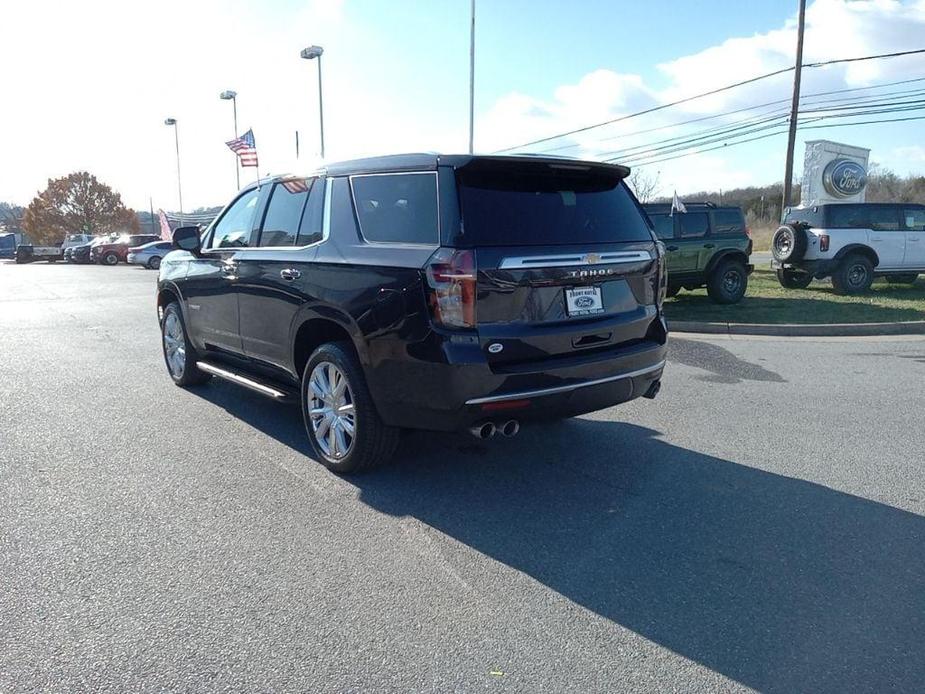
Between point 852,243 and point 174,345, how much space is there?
12.8 meters

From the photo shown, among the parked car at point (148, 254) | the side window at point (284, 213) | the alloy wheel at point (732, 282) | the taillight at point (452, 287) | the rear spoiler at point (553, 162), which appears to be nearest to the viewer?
the taillight at point (452, 287)

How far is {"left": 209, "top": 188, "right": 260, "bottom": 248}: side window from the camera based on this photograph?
19.1 feet

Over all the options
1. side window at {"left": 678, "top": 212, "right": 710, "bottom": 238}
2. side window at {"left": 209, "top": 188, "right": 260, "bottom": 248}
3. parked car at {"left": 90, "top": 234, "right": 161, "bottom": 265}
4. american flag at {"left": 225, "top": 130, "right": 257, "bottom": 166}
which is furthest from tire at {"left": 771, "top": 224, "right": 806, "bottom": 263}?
parked car at {"left": 90, "top": 234, "right": 161, "bottom": 265}

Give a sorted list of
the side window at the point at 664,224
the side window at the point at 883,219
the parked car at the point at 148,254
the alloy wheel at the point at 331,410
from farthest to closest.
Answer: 1. the parked car at the point at 148,254
2. the side window at the point at 883,219
3. the side window at the point at 664,224
4. the alloy wheel at the point at 331,410

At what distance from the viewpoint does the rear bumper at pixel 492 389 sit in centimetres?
387

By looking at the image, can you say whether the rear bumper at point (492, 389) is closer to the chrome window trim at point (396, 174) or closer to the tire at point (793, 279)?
the chrome window trim at point (396, 174)

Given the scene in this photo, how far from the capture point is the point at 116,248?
40.5 metres

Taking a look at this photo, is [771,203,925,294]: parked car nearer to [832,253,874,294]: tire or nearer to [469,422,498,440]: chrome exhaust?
[832,253,874,294]: tire

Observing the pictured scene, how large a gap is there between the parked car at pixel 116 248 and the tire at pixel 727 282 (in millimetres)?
34437

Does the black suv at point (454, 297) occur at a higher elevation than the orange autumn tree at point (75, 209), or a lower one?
lower

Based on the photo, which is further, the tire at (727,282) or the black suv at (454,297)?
the tire at (727,282)

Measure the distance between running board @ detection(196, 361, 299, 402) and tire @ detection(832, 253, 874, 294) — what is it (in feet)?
41.4

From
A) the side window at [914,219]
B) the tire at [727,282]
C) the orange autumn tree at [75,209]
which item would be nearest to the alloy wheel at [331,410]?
the tire at [727,282]

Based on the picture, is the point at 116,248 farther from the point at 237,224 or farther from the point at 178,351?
the point at 237,224
